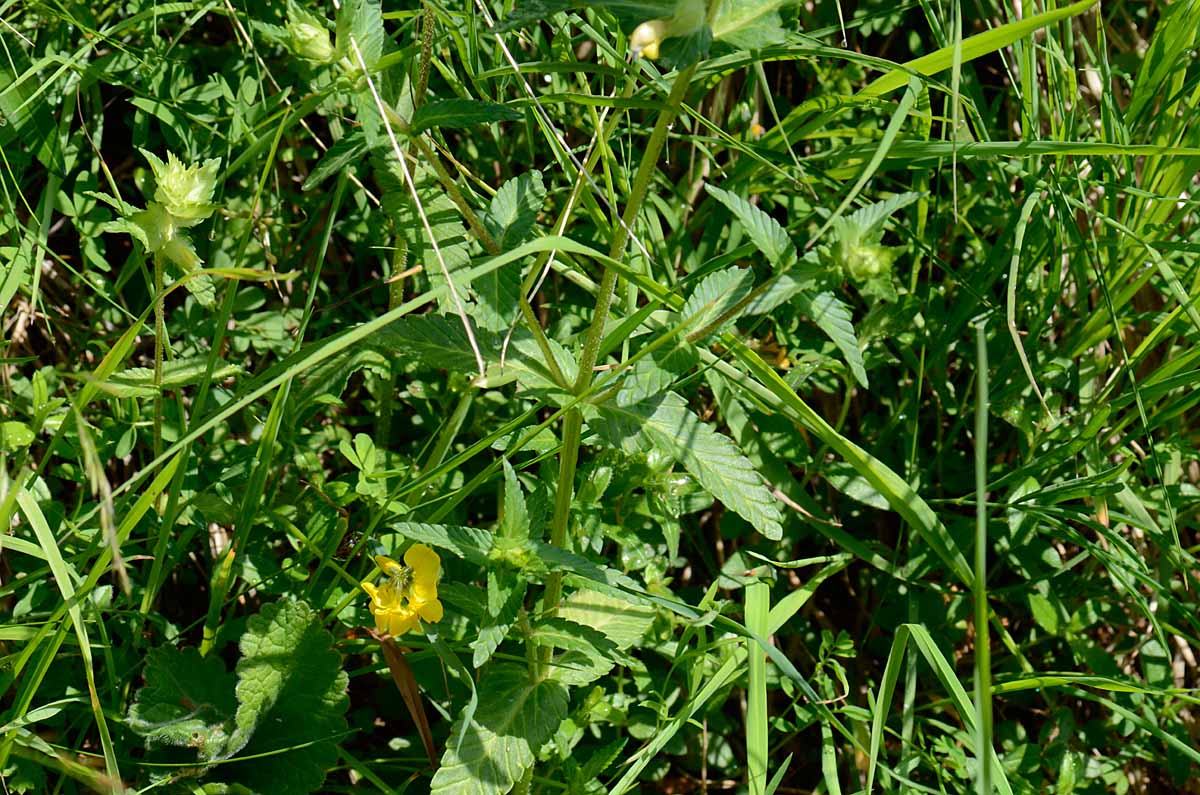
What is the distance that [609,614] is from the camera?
185cm

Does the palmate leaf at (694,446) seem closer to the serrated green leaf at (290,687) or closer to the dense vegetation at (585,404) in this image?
the dense vegetation at (585,404)

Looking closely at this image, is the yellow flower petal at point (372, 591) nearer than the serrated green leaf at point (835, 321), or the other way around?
the serrated green leaf at point (835, 321)

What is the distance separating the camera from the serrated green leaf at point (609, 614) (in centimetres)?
179

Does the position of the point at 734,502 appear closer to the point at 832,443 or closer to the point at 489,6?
the point at 832,443

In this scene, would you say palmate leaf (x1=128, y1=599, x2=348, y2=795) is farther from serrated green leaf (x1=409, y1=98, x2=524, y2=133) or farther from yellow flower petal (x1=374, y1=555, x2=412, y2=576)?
serrated green leaf (x1=409, y1=98, x2=524, y2=133)

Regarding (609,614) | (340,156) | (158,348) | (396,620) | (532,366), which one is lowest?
(609,614)

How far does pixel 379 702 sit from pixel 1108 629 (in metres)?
1.56

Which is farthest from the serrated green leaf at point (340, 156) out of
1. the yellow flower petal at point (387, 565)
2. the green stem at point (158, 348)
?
the yellow flower petal at point (387, 565)

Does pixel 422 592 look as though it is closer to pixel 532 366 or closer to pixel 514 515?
pixel 514 515

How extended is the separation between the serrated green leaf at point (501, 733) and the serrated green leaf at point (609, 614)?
0.53 ft

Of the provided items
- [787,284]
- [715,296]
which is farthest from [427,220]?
[787,284]

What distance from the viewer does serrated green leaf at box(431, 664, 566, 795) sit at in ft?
5.17

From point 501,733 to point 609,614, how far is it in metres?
0.31

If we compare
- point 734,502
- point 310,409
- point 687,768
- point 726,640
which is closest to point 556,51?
point 310,409
